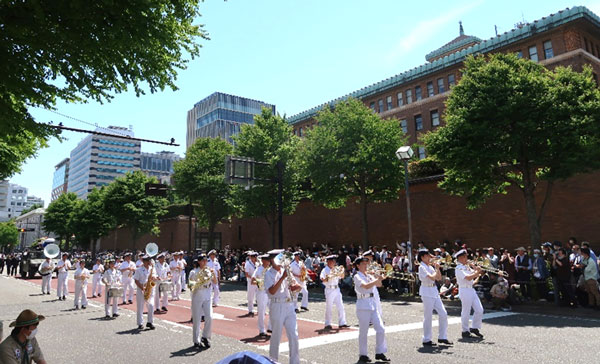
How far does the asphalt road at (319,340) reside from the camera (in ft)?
25.9

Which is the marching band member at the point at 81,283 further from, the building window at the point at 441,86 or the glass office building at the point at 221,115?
the glass office building at the point at 221,115

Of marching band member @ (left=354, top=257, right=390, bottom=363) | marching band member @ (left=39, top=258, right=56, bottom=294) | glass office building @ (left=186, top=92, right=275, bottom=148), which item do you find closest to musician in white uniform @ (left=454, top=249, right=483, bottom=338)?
marching band member @ (left=354, top=257, right=390, bottom=363)

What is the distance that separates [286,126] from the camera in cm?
3269

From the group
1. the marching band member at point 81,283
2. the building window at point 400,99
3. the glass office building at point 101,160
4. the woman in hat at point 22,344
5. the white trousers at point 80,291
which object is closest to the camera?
the woman in hat at point 22,344

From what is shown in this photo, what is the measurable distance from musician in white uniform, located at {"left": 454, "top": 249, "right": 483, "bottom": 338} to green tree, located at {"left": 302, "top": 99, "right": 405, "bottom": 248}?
1568 centimetres

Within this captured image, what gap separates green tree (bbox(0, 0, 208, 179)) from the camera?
6.14 metres

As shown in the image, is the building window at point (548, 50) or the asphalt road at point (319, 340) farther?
the building window at point (548, 50)

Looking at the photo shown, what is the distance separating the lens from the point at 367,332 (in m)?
7.63

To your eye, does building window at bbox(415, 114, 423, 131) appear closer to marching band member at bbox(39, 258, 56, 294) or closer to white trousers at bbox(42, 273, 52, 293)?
marching band member at bbox(39, 258, 56, 294)

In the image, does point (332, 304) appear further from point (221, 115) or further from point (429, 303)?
point (221, 115)

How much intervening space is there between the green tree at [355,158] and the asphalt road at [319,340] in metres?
12.6

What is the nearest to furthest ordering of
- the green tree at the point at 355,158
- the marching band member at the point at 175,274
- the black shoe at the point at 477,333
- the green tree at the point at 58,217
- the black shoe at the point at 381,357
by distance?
1. the black shoe at the point at 381,357
2. the black shoe at the point at 477,333
3. the marching band member at the point at 175,274
4. the green tree at the point at 355,158
5. the green tree at the point at 58,217

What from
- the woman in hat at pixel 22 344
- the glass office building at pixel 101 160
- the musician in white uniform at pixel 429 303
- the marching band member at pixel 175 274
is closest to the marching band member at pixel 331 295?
the musician in white uniform at pixel 429 303

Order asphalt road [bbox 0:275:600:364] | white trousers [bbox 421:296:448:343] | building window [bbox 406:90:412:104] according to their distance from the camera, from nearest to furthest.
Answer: asphalt road [bbox 0:275:600:364] → white trousers [bbox 421:296:448:343] → building window [bbox 406:90:412:104]
